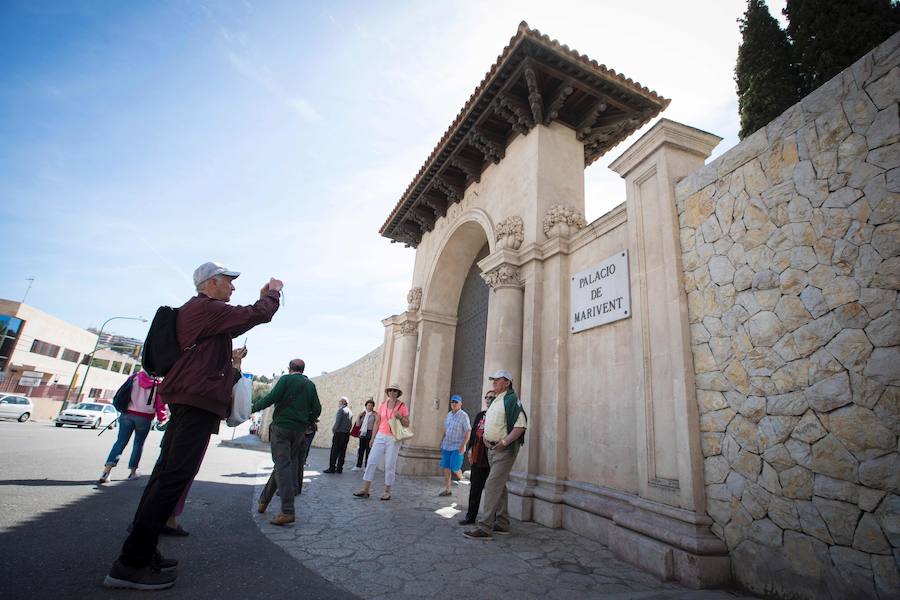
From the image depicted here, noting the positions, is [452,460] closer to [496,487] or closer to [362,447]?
[496,487]

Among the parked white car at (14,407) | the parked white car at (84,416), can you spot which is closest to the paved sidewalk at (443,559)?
the parked white car at (84,416)

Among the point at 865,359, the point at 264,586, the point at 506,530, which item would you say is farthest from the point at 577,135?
the point at 264,586

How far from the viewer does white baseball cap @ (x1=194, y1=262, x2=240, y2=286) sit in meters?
2.83

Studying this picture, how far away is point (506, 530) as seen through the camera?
4.35 m

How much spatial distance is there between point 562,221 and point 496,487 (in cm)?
421

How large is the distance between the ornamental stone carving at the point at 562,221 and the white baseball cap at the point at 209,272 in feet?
15.9

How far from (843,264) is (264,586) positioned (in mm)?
4245

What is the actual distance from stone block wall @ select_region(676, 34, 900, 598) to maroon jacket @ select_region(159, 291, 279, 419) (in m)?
3.67

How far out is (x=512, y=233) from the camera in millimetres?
7105

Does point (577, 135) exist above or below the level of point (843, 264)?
above

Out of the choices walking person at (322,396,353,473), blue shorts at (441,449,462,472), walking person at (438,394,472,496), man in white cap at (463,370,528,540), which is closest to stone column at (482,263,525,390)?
walking person at (438,394,472,496)

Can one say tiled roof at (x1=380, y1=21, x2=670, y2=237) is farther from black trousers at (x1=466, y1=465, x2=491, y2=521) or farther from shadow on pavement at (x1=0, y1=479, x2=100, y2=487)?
shadow on pavement at (x1=0, y1=479, x2=100, y2=487)

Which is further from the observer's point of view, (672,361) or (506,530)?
(506,530)

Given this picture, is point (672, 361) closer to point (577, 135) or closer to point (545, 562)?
point (545, 562)
